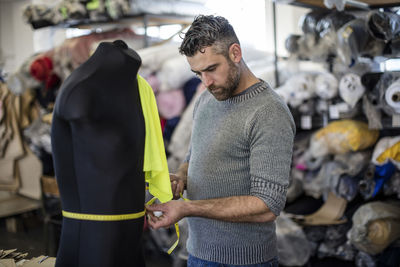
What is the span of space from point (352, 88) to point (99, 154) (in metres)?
1.81

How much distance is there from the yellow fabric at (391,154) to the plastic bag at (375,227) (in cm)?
29

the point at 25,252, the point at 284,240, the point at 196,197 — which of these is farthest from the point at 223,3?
the point at 25,252

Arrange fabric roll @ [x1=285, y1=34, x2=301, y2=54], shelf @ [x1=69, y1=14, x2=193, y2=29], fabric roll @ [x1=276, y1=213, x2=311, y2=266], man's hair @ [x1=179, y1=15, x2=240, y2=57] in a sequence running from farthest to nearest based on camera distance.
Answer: shelf @ [x1=69, y1=14, x2=193, y2=29] → fabric roll @ [x1=285, y1=34, x2=301, y2=54] → fabric roll @ [x1=276, y1=213, x2=311, y2=266] → man's hair @ [x1=179, y1=15, x2=240, y2=57]

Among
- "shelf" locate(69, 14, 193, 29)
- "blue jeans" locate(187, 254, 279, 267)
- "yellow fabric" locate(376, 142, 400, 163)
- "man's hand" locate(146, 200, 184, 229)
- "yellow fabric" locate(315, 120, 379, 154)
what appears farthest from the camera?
"shelf" locate(69, 14, 193, 29)

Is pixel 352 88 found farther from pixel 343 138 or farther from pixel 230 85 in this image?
pixel 230 85

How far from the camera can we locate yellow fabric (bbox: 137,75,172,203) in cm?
133

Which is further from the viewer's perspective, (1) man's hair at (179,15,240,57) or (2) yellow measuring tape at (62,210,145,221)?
(1) man's hair at (179,15,240,57)

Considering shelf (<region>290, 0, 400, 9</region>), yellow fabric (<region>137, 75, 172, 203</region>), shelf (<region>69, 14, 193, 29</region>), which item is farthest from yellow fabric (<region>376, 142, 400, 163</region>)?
shelf (<region>69, 14, 193, 29</region>)

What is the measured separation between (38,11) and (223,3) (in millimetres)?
1757

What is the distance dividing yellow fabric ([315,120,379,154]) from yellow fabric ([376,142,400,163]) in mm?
155

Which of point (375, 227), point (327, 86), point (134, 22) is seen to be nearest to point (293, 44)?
point (327, 86)

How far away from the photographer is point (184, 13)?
3953 mm

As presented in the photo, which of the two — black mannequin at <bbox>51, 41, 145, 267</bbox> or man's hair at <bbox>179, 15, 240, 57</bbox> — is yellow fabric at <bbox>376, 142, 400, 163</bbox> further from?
black mannequin at <bbox>51, 41, 145, 267</bbox>

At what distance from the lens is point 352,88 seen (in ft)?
8.34
